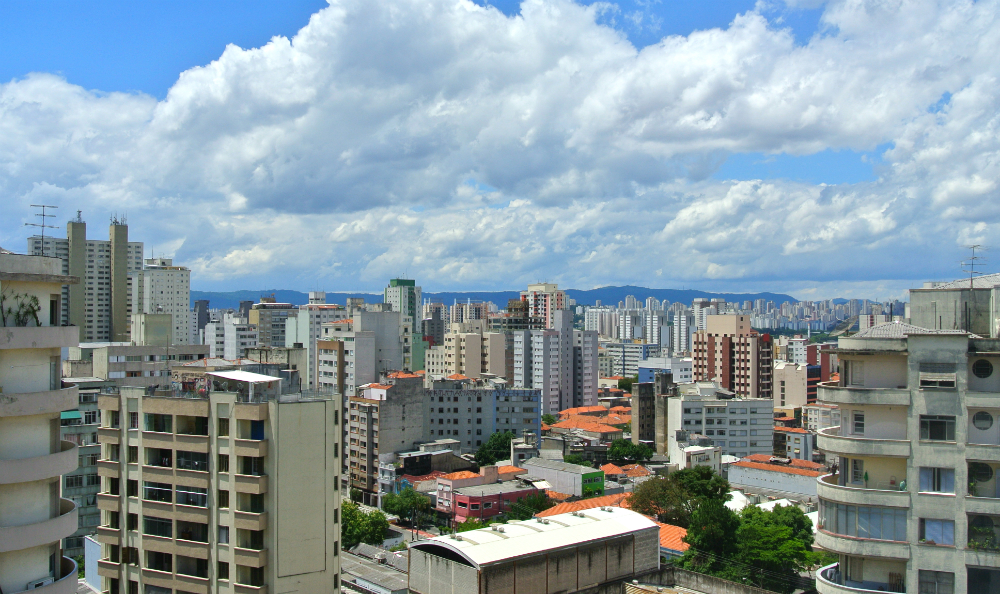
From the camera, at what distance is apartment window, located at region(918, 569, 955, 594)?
42.9 ft

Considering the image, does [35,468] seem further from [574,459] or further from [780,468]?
[574,459]

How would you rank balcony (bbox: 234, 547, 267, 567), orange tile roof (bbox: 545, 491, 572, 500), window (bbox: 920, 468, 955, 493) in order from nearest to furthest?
window (bbox: 920, 468, 955, 493) < balcony (bbox: 234, 547, 267, 567) < orange tile roof (bbox: 545, 491, 572, 500)

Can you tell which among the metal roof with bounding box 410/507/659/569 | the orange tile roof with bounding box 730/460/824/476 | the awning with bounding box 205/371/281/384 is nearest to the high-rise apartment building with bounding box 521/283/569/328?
the orange tile roof with bounding box 730/460/824/476

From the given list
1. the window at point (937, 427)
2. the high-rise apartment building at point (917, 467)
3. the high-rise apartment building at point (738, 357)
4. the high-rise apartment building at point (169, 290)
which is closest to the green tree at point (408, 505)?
the high-rise apartment building at point (917, 467)

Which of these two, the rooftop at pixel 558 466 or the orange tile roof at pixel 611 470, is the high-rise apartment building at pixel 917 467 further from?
the orange tile roof at pixel 611 470

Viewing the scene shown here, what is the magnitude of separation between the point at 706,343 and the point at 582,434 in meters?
26.3

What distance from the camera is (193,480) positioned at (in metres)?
19.9

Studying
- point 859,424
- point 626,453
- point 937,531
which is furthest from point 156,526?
point 626,453

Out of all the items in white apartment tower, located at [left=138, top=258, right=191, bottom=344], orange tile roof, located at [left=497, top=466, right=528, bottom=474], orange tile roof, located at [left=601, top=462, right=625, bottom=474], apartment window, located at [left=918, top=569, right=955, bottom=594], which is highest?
white apartment tower, located at [left=138, top=258, right=191, bottom=344]

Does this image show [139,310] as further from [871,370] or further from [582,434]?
[871,370]

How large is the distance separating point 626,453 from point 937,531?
47.8m

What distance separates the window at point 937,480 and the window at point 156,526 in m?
17.6

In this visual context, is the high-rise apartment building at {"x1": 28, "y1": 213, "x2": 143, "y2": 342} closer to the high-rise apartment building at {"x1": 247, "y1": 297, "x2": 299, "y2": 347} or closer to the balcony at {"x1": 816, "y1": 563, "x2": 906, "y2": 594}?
the high-rise apartment building at {"x1": 247, "y1": 297, "x2": 299, "y2": 347}

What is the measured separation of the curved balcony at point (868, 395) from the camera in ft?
44.7
